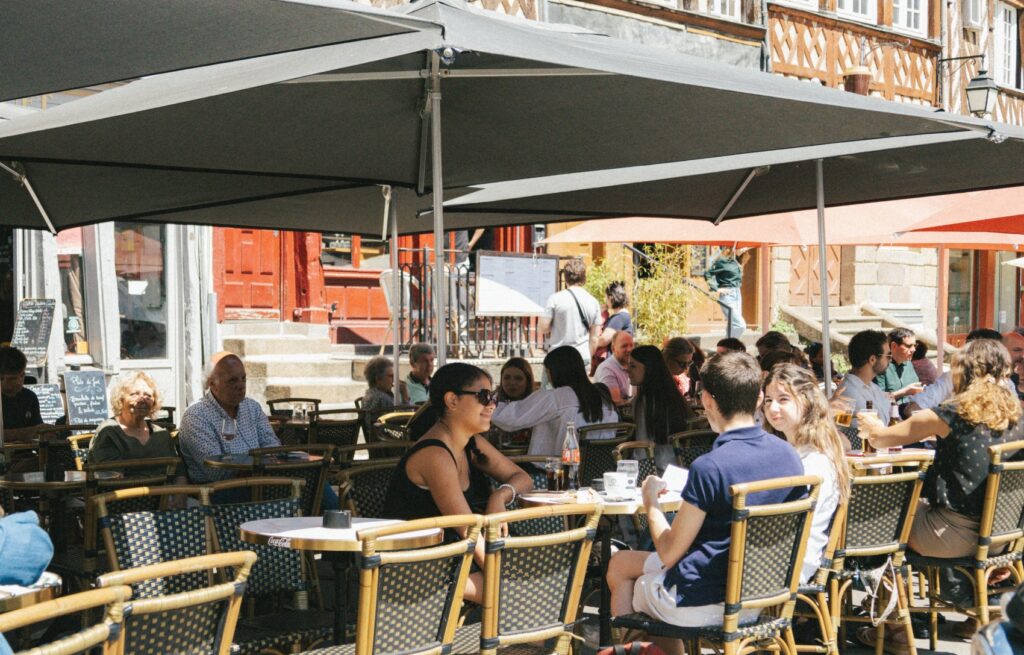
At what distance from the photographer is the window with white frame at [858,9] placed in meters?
22.3

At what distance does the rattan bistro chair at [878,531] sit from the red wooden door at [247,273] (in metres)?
11.0

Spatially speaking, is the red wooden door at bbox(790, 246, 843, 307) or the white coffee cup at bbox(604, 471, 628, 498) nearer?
the white coffee cup at bbox(604, 471, 628, 498)

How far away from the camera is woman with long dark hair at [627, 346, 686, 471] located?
7.27 meters

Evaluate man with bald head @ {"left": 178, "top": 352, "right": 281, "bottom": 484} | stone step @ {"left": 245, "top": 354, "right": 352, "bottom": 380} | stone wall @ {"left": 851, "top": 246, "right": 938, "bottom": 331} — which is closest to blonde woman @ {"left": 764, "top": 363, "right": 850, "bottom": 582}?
man with bald head @ {"left": 178, "top": 352, "right": 281, "bottom": 484}

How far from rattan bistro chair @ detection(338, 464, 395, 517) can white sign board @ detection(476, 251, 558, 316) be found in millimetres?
8208

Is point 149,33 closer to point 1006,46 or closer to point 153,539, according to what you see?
point 153,539

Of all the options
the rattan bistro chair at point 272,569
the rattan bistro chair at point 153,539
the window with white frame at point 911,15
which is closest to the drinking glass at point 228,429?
the rattan bistro chair at point 272,569

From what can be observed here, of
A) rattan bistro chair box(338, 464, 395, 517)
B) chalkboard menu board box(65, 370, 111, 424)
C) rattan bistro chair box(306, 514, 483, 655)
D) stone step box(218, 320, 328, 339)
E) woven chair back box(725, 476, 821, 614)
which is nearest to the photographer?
rattan bistro chair box(306, 514, 483, 655)

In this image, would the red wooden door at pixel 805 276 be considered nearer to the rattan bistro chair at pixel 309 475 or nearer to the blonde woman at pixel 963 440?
the blonde woman at pixel 963 440

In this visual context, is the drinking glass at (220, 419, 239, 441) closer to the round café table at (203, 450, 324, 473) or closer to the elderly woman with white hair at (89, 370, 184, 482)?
the round café table at (203, 450, 324, 473)

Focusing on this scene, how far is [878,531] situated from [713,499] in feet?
4.90

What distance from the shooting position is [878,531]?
5523 mm

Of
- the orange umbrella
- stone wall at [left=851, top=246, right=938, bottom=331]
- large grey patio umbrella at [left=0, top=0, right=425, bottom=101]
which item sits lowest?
stone wall at [left=851, top=246, right=938, bottom=331]

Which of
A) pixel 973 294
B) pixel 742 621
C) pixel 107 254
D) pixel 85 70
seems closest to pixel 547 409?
pixel 742 621
